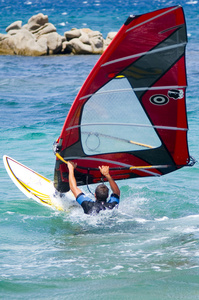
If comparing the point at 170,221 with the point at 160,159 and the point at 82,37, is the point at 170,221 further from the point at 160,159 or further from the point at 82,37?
the point at 82,37

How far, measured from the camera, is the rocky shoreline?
25.6 m

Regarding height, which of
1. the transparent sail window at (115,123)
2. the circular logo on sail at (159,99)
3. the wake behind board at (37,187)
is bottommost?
the wake behind board at (37,187)

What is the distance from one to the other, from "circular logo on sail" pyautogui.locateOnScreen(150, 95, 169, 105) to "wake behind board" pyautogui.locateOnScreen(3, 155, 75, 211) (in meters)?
2.22

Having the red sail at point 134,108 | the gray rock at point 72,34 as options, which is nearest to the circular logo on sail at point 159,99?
the red sail at point 134,108

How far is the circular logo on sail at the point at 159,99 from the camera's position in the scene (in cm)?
585

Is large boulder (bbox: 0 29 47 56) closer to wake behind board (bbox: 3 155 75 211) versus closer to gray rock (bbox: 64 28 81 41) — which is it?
gray rock (bbox: 64 28 81 41)

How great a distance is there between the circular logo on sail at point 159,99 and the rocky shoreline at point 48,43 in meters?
20.6

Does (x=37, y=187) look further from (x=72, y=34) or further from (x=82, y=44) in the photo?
(x=72, y=34)

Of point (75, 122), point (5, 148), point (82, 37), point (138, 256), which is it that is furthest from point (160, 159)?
point (82, 37)

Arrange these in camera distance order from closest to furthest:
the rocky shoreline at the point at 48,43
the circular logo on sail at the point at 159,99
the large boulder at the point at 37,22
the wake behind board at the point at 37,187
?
the circular logo on sail at the point at 159,99 < the wake behind board at the point at 37,187 < the rocky shoreline at the point at 48,43 < the large boulder at the point at 37,22

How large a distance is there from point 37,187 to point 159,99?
3.00m

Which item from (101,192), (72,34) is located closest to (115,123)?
(101,192)

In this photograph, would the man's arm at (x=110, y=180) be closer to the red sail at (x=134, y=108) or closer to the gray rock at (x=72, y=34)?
the red sail at (x=134, y=108)

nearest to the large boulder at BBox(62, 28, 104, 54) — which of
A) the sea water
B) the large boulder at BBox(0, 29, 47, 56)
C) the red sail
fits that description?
the large boulder at BBox(0, 29, 47, 56)
